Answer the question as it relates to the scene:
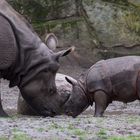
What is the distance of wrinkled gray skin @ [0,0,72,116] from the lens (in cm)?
881

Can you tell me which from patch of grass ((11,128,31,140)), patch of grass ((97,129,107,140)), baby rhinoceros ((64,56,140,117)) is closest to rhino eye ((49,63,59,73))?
baby rhinoceros ((64,56,140,117))

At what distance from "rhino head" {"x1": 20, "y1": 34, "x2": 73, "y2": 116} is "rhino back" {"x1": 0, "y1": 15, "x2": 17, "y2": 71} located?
481 mm

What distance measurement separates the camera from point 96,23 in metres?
17.4

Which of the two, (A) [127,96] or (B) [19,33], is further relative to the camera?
(A) [127,96]

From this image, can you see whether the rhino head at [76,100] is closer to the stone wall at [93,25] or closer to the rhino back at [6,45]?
the rhino back at [6,45]

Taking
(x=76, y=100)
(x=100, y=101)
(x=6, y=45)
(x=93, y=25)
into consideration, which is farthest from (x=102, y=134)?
(x=93, y=25)

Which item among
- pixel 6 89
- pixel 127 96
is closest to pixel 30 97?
pixel 127 96

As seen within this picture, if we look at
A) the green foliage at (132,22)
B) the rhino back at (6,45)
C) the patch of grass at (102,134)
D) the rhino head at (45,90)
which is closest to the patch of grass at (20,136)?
the patch of grass at (102,134)

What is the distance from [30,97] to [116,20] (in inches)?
342

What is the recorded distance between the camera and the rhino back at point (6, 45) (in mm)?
8633

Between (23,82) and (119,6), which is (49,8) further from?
(23,82)

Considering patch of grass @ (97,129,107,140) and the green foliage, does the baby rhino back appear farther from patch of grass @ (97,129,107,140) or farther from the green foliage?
the green foliage

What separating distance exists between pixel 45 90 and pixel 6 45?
A: 0.87 metres

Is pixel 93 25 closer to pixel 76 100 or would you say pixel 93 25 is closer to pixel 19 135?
pixel 76 100
